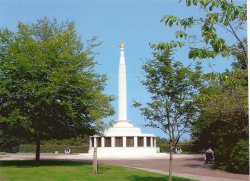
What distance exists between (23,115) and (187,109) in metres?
12.5

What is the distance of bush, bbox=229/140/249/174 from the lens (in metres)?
22.4

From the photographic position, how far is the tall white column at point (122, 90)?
5147 cm

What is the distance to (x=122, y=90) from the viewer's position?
5197 centimetres

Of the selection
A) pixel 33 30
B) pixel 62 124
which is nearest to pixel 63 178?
pixel 62 124

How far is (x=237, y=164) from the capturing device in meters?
23.2

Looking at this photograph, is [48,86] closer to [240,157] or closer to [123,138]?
[240,157]

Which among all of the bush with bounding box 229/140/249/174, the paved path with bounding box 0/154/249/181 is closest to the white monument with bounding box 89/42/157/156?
the paved path with bounding box 0/154/249/181

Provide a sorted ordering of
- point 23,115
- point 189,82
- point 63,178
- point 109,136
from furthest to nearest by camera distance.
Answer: point 109,136
point 23,115
point 63,178
point 189,82

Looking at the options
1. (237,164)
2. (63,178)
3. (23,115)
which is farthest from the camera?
(23,115)

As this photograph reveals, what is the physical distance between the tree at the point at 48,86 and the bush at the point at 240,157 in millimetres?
8226

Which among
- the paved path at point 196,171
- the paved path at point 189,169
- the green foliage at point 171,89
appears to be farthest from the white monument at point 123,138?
the green foliage at point 171,89

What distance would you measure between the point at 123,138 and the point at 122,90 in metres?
5.87

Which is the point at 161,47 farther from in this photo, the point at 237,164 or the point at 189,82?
the point at 237,164

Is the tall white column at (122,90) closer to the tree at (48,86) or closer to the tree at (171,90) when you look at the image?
the tree at (48,86)
